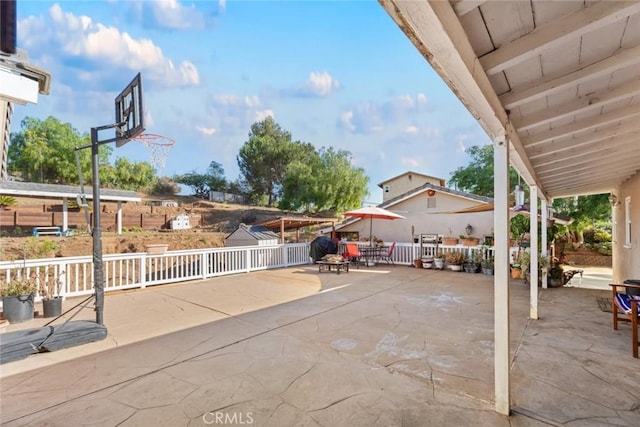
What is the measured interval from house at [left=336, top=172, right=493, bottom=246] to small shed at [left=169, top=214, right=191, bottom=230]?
13.6 meters

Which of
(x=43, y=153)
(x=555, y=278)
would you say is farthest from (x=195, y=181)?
(x=555, y=278)

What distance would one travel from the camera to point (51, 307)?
4441mm

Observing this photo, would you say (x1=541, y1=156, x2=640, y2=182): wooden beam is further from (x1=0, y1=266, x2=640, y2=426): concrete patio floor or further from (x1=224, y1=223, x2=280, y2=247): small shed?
(x1=224, y1=223, x2=280, y2=247): small shed

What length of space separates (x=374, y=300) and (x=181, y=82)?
794 inches

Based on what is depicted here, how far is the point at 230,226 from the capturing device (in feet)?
77.0

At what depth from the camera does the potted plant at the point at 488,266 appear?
8547 mm

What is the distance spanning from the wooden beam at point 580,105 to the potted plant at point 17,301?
21.1 feet

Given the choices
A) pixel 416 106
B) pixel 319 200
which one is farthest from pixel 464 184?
pixel 319 200

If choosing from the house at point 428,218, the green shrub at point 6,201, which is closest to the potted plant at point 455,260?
the house at point 428,218

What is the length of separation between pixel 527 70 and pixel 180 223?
22.8 m

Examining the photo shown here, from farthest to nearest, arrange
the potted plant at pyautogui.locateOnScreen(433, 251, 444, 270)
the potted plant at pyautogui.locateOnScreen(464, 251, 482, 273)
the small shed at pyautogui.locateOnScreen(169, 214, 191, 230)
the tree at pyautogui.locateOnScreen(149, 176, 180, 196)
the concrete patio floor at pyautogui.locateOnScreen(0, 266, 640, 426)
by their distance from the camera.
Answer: the tree at pyautogui.locateOnScreen(149, 176, 180, 196) < the small shed at pyautogui.locateOnScreen(169, 214, 191, 230) < the potted plant at pyautogui.locateOnScreen(433, 251, 444, 270) < the potted plant at pyautogui.locateOnScreen(464, 251, 482, 273) < the concrete patio floor at pyautogui.locateOnScreen(0, 266, 640, 426)

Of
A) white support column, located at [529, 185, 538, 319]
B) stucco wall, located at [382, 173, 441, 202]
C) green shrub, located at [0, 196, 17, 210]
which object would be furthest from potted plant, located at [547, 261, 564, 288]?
green shrub, located at [0, 196, 17, 210]

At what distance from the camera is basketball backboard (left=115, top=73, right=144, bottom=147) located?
150 inches

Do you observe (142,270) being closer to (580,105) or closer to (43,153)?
(580,105)
